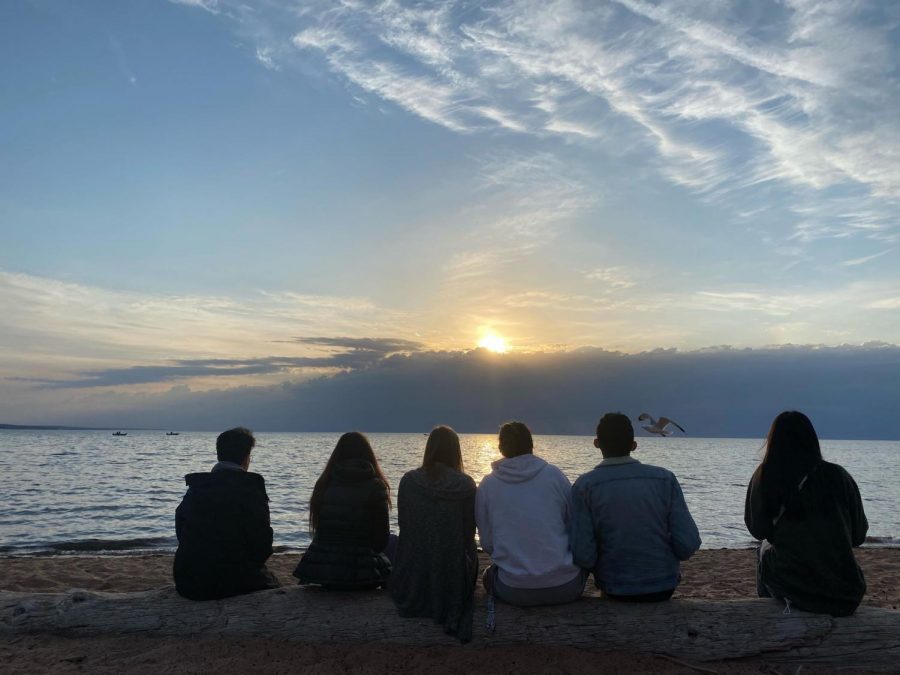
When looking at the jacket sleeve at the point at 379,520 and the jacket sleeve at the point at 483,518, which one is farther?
the jacket sleeve at the point at 379,520

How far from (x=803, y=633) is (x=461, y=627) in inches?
120

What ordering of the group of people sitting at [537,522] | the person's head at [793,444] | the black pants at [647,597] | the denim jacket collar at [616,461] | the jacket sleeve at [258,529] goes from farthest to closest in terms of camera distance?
the jacket sleeve at [258,529], the black pants at [647,597], the denim jacket collar at [616,461], the group of people sitting at [537,522], the person's head at [793,444]

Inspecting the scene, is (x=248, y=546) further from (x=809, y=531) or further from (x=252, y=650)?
(x=809, y=531)

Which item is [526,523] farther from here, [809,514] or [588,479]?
[809,514]

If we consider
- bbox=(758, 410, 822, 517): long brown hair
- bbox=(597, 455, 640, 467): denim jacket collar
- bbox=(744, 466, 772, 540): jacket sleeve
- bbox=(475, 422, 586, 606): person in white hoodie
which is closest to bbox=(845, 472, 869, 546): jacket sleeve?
bbox=(758, 410, 822, 517): long brown hair

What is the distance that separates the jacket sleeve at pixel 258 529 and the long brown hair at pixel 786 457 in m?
4.57

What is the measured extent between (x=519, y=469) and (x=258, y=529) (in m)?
2.66

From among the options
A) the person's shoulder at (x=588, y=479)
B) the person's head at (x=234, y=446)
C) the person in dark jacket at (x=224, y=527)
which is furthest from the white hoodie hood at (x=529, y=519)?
the person's head at (x=234, y=446)

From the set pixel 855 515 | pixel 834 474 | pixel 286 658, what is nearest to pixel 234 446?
pixel 286 658

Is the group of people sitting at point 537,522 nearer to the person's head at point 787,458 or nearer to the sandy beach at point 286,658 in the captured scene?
the person's head at point 787,458

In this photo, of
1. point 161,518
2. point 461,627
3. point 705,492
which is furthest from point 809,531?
point 705,492

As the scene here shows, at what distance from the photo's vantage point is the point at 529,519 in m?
5.43

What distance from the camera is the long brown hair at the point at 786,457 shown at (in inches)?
198

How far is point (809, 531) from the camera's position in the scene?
5.18 meters
